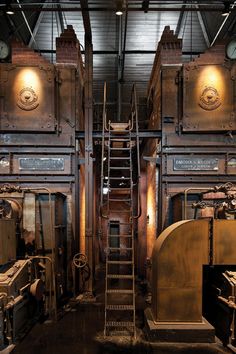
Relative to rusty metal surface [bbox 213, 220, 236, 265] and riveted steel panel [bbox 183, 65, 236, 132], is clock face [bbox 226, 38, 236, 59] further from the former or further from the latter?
rusty metal surface [bbox 213, 220, 236, 265]

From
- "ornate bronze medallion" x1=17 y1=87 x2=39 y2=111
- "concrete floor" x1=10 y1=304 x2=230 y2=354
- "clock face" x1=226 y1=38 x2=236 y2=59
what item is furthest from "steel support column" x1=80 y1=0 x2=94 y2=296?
"clock face" x1=226 y1=38 x2=236 y2=59

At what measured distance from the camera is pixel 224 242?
5.10m

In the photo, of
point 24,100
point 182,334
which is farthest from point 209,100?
point 182,334

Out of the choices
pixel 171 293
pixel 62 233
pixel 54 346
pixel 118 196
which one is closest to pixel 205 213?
pixel 171 293

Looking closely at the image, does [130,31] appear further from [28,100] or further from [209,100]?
[28,100]

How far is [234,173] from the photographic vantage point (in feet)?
28.0

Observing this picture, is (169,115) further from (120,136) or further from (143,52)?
(143,52)

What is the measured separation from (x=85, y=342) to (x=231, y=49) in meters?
7.96

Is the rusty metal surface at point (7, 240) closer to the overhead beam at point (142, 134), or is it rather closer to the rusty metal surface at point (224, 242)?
the rusty metal surface at point (224, 242)

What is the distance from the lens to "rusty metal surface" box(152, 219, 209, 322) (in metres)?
5.02

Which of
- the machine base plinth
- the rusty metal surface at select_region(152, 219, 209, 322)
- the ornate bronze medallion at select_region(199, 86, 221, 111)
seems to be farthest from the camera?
the ornate bronze medallion at select_region(199, 86, 221, 111)

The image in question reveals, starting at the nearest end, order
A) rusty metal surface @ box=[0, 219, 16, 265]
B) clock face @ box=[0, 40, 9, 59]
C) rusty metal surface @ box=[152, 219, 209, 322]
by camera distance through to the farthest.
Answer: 1. rusty metal surface @ box=[152, 219, 209, 322]
2. rusty metal surface @ box=[0, 219, 16, 265]
3. clock face @ box=[0, 40, 9, 59]

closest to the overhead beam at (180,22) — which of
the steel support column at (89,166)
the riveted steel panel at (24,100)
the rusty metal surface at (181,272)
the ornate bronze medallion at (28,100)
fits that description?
the steel support column at (89,166)

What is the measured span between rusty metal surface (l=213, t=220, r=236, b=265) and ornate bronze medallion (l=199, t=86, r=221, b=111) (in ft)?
14.0
